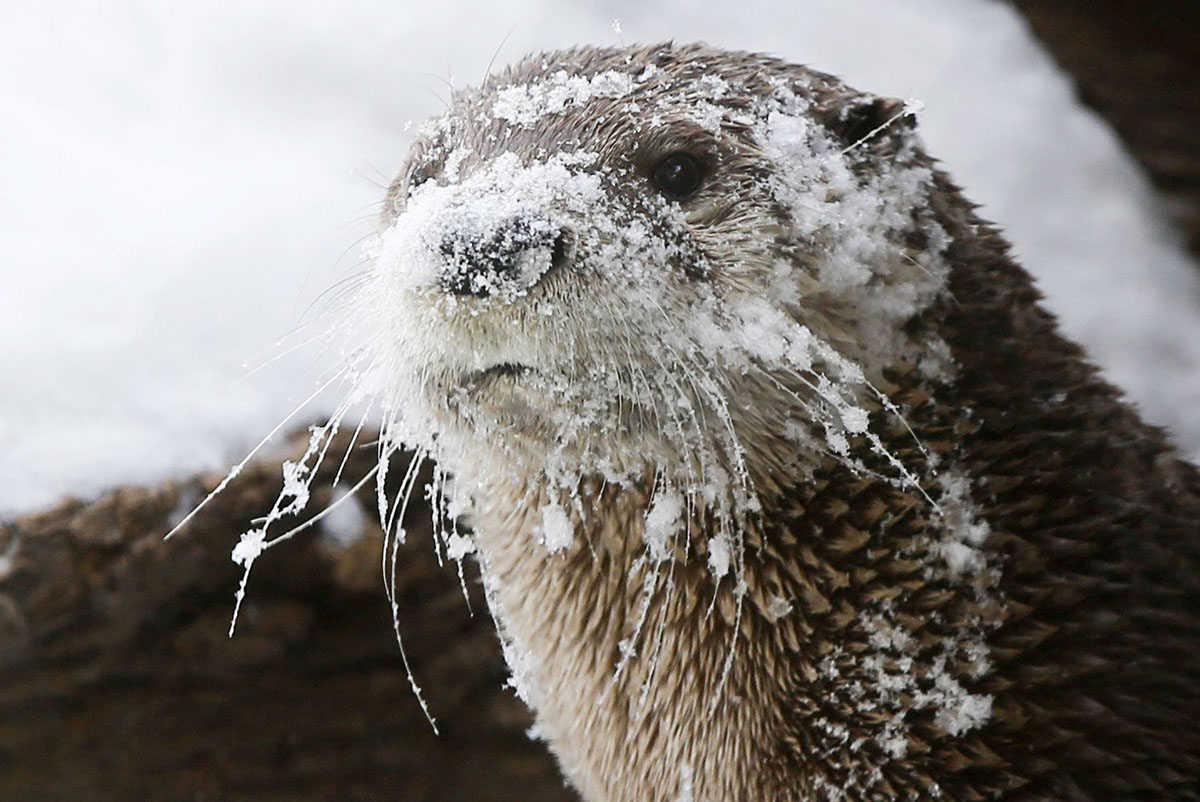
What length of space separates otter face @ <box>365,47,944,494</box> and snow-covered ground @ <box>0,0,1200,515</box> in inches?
26.6

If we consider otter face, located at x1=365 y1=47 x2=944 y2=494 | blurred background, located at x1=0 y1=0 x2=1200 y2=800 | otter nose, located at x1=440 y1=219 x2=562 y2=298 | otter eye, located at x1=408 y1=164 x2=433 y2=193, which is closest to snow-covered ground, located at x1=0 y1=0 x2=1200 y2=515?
blurred background, located at x1=0 y1=0 x2=1200 y2=800

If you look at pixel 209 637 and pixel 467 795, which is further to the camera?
pixel 467 795

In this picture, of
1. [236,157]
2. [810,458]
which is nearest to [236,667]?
[236,157]

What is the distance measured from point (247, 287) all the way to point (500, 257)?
1220 millimetres

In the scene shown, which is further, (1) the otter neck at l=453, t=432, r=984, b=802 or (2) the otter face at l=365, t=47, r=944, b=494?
(1) the otter neck at l=453, t=432, r=984, b=802

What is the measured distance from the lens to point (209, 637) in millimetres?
1923

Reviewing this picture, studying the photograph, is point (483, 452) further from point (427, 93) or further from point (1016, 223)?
point (1016, 223)

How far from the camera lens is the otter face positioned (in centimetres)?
97

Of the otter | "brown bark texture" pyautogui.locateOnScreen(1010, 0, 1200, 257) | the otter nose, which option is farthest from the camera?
"brown bark texture" pyautogui.locateOnScreen(1010, 0, 1200, 257)

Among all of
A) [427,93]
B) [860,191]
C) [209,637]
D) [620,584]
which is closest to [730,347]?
[860,191]

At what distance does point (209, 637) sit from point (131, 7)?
1.10 meters

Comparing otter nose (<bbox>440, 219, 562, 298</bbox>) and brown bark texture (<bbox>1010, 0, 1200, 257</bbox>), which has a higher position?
brown bark texture (<bbox>1010, 0, 1200, 257</bbox>)

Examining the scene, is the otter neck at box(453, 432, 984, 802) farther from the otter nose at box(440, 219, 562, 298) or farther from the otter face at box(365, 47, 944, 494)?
the otter nose at box(440, 219, 562, 298)

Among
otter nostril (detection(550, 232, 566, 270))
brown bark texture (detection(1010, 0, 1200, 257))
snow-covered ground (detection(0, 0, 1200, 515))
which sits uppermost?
snow-covered ground (detection(0, 0, 1200, 515))
